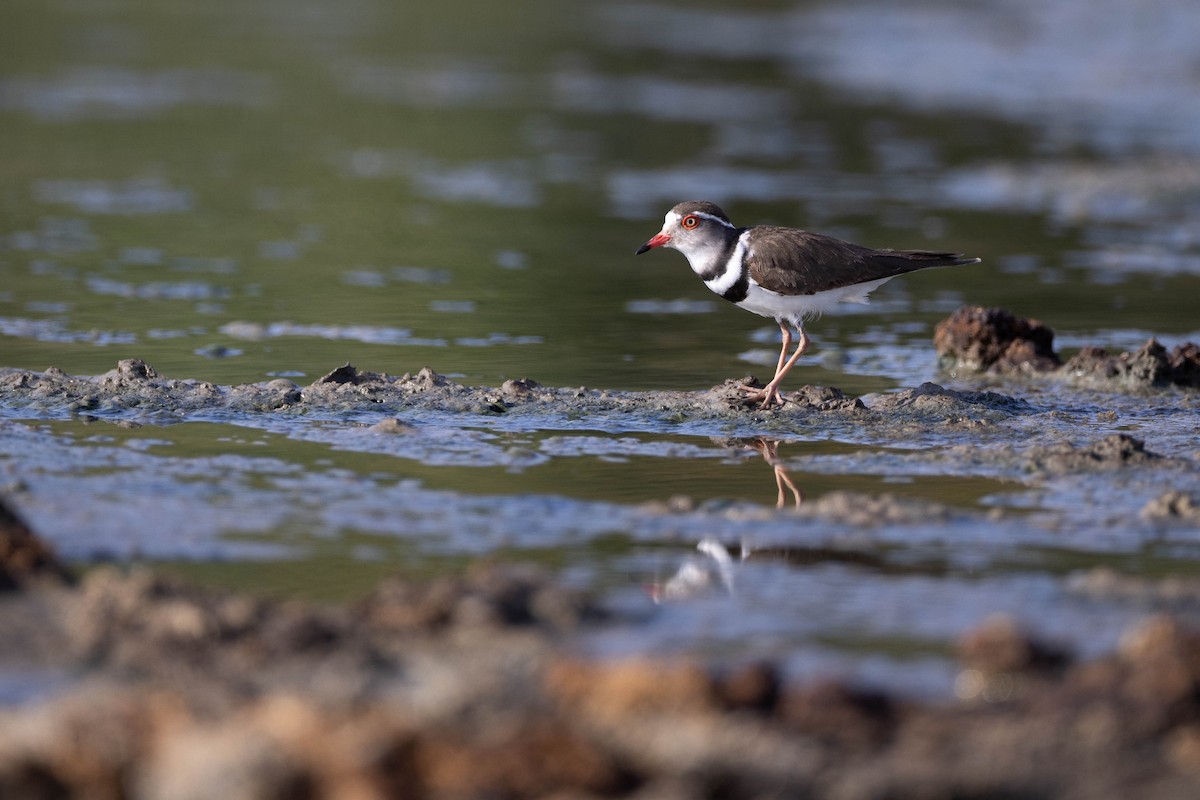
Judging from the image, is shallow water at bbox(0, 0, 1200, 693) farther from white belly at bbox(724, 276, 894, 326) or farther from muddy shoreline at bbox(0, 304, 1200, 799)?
white belly at bbox(724, 276, 894, 326)

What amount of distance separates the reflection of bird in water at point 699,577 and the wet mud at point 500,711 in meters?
0.34

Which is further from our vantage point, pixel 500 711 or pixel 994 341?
pixel 994 341

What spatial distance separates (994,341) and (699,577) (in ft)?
14.6

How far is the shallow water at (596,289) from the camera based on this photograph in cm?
595

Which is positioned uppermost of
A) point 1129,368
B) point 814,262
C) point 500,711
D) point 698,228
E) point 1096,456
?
point 698,228

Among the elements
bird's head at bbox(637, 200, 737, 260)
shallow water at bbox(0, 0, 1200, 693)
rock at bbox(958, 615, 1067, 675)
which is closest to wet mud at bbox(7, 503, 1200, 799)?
rock at bbox(958, 615, 1067, 675)

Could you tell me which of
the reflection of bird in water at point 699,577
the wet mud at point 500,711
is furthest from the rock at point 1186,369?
the wet mud at point 500,711

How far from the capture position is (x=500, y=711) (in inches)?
172

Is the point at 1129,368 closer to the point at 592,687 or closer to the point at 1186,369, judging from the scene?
the point at 1186,369

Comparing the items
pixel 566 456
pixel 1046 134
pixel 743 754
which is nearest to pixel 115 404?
pixel 566 456

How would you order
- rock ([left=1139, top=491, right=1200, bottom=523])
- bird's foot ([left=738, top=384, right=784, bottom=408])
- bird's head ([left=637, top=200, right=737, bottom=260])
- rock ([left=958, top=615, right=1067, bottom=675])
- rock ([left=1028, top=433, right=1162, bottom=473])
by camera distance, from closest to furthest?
rock ([left=958, top=615, right=1067, bottom=675]) → rock ([left=1139, top=491, right=1200, bottom=523]) → rock ([left=1028, top=433, right=1162, bottom=473]) → bird's foot ([left=738, top=384, right=784, bottom=408]) → bird's head ([left=637, top=200, right=737, bottom=260])

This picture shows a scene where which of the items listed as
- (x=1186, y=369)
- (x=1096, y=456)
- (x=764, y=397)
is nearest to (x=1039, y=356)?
(x=1186, y=369)

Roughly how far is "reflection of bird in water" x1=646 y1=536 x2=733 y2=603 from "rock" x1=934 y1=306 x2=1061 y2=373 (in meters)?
3.96

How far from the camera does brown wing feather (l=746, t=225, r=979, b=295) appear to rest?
8555 mm
